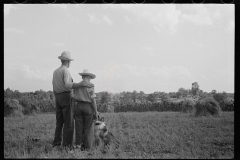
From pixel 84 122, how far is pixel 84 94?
75 centimetres

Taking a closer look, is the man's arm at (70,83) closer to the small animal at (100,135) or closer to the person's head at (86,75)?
the person's head at (86,75)

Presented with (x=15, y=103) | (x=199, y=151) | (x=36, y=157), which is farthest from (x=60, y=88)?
(x=15, y=103)

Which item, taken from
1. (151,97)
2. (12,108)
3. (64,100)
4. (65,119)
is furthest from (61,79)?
(151,97)

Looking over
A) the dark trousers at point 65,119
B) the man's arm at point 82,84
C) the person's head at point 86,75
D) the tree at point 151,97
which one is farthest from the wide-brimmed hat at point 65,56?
the tree at point 151,97

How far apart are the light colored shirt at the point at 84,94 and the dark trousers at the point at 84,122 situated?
144mm

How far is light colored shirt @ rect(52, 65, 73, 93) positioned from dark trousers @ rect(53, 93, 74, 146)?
16 cm

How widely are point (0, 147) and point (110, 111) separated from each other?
18551 millimetres

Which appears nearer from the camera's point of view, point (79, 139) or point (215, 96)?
point (79, 139)

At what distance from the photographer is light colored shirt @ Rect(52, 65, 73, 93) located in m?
6.49

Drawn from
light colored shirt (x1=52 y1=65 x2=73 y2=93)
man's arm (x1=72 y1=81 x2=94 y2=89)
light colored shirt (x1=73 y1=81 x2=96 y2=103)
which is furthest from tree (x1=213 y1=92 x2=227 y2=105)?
light colored shirt (x1=52 y1=65 x2=73 y2=93)

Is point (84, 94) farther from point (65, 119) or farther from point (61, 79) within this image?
point (65, 119)

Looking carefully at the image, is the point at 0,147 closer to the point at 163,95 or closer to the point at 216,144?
the point at 216,144

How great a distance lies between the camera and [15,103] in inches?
533

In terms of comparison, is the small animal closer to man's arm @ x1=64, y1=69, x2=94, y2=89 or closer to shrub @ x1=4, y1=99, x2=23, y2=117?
man's arm @ x1=64, y1=69, x2=94, y2=89
